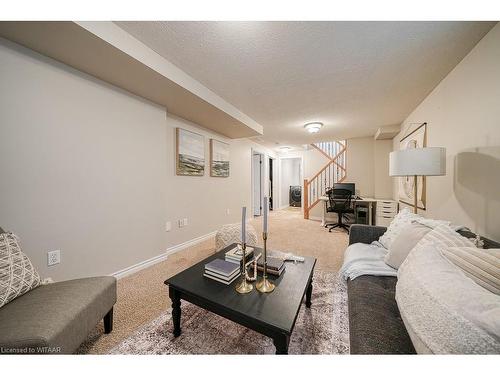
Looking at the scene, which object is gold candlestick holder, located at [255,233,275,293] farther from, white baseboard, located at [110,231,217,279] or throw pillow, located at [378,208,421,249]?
white baseboard, located at [110,231,217,279]

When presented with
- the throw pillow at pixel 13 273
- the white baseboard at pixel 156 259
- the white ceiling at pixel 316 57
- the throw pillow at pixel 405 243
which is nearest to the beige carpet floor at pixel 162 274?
the white baseboard at pixel 156 259

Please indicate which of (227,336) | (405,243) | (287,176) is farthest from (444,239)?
(287,176)

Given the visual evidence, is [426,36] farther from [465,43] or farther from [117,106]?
[117,106]

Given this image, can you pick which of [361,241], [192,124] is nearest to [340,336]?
[361,241]

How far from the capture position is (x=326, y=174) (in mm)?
5520

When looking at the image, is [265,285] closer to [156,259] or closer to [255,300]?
[255,300]

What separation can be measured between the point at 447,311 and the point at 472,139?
173 centimetres

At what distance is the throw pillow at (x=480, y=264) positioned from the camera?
2.48 ft

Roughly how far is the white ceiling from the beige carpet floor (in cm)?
221

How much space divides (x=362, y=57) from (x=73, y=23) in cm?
224

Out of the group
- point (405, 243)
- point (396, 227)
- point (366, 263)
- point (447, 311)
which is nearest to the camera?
point (447, 311)

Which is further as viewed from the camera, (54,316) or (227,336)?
(227,336)

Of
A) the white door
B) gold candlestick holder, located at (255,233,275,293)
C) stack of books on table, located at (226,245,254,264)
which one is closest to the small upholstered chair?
stack of books on table, located at (226,245,254,264)
